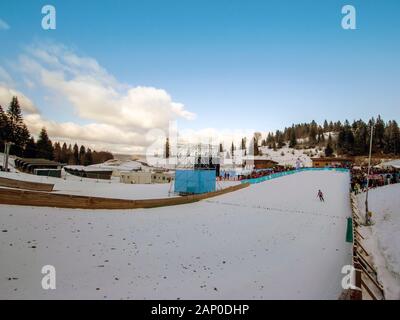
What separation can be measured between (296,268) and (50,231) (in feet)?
32.8

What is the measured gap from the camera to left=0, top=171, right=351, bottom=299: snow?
20.4 feet

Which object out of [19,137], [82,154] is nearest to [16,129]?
[19,137]

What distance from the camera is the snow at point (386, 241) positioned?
31.0ft

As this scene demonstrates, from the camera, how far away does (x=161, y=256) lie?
854 centimetres

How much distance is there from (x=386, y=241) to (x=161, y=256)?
14027 millimetres

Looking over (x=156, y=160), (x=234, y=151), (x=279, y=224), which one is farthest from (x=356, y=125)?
(x=279, y=224)

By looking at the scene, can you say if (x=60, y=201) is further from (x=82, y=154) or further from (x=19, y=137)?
(x=82, y=154)

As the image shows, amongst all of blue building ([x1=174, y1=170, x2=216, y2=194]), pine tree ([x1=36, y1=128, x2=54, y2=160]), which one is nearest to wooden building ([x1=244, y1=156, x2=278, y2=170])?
blue building ([x1=174, y1=170, x2=216, y2=194])

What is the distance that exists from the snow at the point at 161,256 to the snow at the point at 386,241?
1.61 metres

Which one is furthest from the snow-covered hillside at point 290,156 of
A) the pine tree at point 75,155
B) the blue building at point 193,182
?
the pine tree at point 75,155

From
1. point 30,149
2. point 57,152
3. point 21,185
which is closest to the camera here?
point 21,185

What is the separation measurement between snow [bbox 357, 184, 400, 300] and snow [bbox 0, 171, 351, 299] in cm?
161
